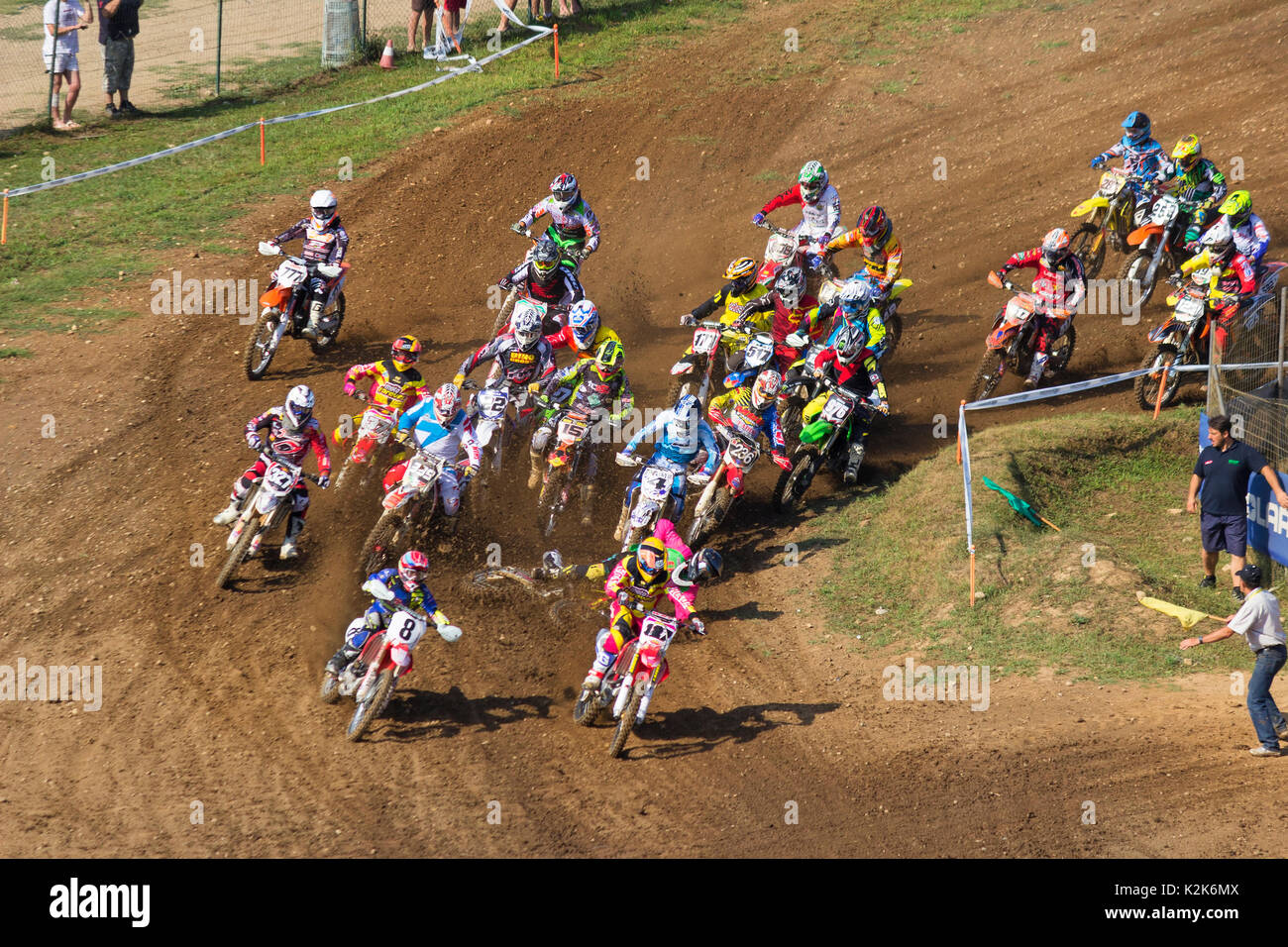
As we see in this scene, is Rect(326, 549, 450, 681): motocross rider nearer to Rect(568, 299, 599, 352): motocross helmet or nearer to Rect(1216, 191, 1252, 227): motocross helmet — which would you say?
Rect(568, 299, 599, 352): motocross helmet

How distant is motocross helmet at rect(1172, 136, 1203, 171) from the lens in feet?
60.8

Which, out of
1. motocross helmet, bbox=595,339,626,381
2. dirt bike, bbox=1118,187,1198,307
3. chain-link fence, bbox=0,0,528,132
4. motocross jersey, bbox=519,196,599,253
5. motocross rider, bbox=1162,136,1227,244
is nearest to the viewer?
motocross helmet, bbox=595,339,626,381

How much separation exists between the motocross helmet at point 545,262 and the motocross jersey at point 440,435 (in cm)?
324

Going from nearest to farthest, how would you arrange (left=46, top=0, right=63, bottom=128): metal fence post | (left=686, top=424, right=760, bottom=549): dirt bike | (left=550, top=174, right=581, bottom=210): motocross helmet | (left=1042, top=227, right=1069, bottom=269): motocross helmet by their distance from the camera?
(left=686, top=424, right=760, bottom=549): dirt bike, (left=1042, top=227, right=1069, bottom=269): motocross helmet, (left=550, top=174, right=581, bottom=210): motocross helmet, (left=46, top=0, right=63, bottom=128): metal fence post

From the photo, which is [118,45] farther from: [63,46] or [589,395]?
[589,395]

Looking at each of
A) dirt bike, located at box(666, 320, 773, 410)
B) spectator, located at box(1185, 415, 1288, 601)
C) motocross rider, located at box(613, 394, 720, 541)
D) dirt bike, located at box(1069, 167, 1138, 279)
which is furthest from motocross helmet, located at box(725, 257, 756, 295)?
spectator, located at box(1185, 415, 1288, 601)

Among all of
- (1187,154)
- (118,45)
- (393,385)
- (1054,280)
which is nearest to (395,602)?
(393,385)

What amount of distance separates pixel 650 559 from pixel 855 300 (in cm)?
621

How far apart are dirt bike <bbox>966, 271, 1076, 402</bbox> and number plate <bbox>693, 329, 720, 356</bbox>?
13.0 feet

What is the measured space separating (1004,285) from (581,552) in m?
7.30

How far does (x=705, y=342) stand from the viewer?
16.3 metres

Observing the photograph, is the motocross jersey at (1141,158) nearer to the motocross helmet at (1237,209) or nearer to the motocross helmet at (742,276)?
the motocross helmet at (1237,209)

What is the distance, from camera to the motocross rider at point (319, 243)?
17031 mm

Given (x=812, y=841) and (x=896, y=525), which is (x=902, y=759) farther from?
(x=896, y=525)
